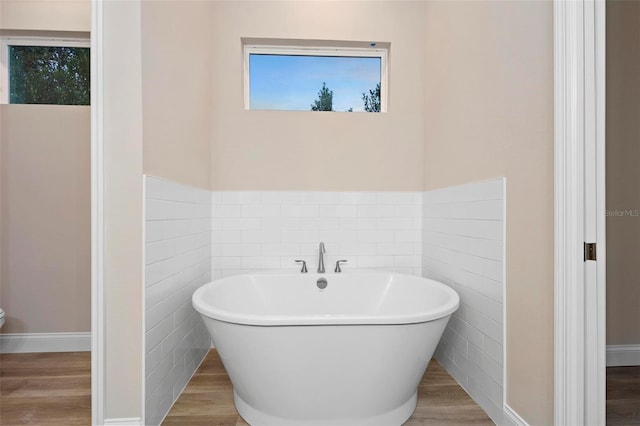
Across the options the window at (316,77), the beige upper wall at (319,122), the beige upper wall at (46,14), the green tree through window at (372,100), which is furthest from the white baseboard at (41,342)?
the green tree through window at (372,100)

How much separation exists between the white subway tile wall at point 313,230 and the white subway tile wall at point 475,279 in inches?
13.5

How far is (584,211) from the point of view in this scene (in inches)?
52.4

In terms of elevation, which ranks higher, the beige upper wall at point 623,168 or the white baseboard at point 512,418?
the beige upper wall at point 623,168

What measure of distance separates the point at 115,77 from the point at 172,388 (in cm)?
161

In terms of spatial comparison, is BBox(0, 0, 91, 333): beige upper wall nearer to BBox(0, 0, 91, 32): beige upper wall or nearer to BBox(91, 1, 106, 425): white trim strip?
BBox(0, 0, 91, 32): beige upper wall

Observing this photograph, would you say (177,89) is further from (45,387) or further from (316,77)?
(45,387)

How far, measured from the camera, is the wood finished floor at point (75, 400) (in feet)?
5.72

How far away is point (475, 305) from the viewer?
1.97 metres

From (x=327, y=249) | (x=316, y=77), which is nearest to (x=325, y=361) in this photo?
(x=327, y=249)

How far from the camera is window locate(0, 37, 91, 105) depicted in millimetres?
1668

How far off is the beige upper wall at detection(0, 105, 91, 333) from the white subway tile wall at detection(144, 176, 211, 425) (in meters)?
0.39

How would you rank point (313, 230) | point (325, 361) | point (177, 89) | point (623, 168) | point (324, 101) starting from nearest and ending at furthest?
point (623, 168) → point (325, 361) → point (177, 89) → point (313, 230) → point (324, 101)

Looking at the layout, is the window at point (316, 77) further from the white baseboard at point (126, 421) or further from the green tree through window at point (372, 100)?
the white baseboard at point (126, 421)

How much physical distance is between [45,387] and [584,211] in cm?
268
